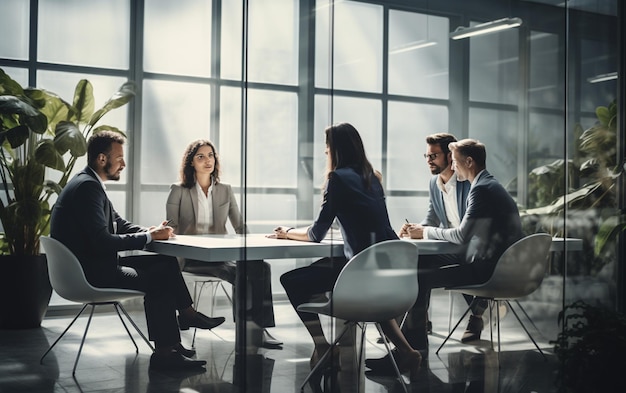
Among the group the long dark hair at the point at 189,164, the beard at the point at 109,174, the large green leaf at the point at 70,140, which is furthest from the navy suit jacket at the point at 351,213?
the large green leaf at the point at 70,140

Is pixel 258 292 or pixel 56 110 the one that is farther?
pixel 258 292

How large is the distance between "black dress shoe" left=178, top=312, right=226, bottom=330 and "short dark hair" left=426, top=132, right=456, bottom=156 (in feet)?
4.31

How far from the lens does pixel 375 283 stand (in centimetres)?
360

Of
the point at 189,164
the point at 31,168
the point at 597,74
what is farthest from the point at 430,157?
the point at 31,168

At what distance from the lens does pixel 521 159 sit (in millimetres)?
4004

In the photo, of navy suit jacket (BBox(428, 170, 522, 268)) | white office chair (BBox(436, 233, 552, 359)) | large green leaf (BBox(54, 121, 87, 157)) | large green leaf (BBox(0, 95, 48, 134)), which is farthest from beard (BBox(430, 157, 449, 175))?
large green leaf (BBox(0, 95, 48, 134))

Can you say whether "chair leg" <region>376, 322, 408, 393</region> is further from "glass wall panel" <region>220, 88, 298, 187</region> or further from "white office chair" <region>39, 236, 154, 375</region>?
"white office chair" <region>39, 236, 154, 375</region>

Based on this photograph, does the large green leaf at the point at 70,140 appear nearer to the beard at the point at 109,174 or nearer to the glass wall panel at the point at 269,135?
the beard at the point at 109,174

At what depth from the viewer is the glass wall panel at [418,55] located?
12.3ft

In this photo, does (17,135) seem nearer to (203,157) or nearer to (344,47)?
(203,157)

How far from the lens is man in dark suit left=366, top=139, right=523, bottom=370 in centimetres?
372

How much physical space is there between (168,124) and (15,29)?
0.75 m

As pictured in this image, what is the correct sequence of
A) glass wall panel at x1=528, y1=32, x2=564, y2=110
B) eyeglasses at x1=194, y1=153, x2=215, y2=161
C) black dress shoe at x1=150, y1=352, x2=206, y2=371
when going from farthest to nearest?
glass wall panel at x1=528, y1=32, x2=564, y2=110, eyeglasses at x1=194, y1=153, x2=215, y2=161, black dress shoe at x1=150, y1=352, x2=206, y2=371

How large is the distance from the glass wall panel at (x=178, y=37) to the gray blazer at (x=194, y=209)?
542 millimetres
